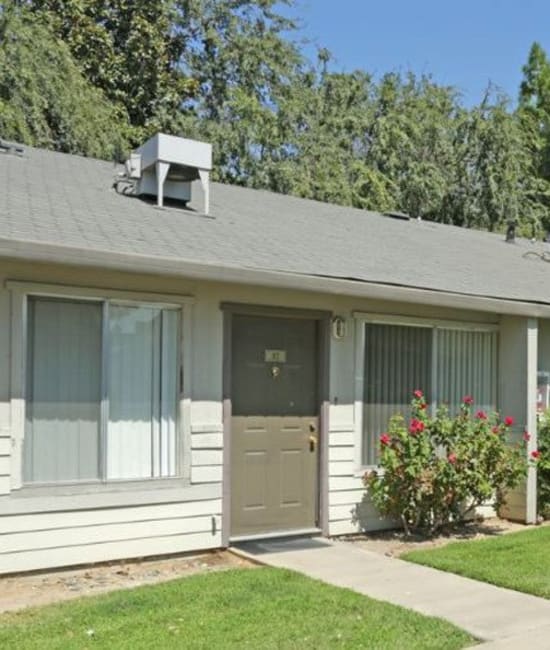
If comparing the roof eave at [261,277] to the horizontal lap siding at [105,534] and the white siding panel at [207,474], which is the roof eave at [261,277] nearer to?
the white siding panel at [207,474]

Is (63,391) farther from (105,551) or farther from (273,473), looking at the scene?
(273,473)

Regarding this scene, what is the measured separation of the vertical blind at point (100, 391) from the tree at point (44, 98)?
802cm

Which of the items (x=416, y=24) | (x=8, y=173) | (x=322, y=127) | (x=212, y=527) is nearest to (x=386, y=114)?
(x=322, y=127)

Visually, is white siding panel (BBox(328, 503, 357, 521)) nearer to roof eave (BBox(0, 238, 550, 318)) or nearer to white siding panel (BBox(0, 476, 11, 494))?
roof eave (BBox(0, 238, 550, 318))

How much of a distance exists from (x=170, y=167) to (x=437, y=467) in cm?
424

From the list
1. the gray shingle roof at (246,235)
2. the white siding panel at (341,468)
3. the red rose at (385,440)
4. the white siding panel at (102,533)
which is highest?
the gray shingle roof at (246,235)

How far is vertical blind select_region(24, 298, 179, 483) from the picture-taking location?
6395mm

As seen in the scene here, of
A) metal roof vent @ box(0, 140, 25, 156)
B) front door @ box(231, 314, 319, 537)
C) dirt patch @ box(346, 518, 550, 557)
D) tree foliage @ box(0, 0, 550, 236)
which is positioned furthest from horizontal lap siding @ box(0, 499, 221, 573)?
tree foliage @ box(0, 0, 550, 236)

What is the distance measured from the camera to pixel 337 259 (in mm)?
8469

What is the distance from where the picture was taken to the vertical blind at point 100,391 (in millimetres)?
6395

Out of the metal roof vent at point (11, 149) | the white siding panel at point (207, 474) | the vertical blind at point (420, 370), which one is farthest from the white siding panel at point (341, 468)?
the metal roof vent at point (11, 149)

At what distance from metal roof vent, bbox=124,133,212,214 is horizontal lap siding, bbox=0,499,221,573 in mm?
3348

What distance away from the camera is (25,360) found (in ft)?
20.7

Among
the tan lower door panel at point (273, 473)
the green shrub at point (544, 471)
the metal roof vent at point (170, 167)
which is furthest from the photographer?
the green shrub at point (544, 471)
